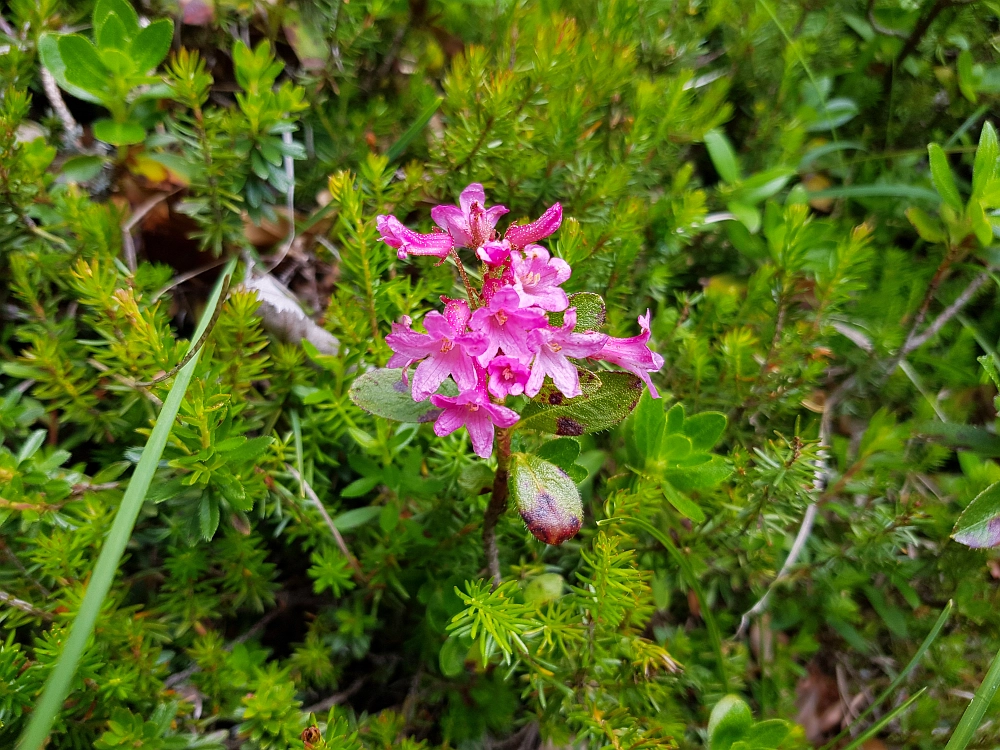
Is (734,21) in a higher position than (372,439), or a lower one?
higher

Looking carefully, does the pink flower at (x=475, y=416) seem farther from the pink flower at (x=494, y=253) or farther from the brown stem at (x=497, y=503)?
the pink flower at (x=494, y=253)

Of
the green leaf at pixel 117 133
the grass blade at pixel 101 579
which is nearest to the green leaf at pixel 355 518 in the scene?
the grass blade at pixel 101 579

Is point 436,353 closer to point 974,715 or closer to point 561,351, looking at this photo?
point 561,351

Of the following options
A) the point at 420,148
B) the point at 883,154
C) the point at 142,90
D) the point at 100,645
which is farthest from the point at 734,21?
the point at 100,645

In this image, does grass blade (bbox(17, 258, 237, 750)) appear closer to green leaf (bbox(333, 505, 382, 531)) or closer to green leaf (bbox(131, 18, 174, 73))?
green leaf (bbox(333, 505, 382, 531))

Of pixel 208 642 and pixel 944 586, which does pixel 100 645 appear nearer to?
pixel 208 642
